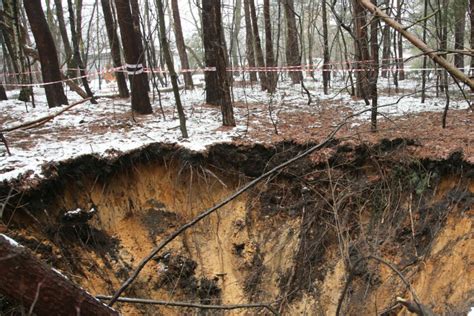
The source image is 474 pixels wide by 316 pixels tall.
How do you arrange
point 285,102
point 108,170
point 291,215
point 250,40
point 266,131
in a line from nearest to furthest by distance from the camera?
point 108,170 < point 291,215 < point 266,131 < point 285,102 < point 250,40

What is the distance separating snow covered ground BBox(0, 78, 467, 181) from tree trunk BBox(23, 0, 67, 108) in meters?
0.58

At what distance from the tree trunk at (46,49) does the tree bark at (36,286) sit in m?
9.00

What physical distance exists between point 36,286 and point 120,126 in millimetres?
6558

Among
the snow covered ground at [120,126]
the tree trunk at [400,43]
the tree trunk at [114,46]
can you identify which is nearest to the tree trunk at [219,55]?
the snow covered ground at [120,126]

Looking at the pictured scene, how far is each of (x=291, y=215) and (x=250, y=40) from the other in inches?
404

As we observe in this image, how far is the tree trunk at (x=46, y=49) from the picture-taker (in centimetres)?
920

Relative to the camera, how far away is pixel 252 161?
21.9 feet

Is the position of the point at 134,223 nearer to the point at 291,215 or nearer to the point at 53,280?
the point at 291,215

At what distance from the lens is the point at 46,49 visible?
373 inches

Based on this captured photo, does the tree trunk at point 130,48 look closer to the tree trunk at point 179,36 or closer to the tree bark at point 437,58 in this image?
the tree trunk at point 179,36

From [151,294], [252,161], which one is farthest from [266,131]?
[151,294]

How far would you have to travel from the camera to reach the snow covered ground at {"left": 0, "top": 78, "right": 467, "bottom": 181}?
619 centimetres

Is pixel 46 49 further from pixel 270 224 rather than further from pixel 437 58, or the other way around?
pixel 437 58

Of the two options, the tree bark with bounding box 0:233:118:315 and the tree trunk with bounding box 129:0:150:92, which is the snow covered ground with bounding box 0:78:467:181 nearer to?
the tree trunk with bounding box 129:0:150:92
